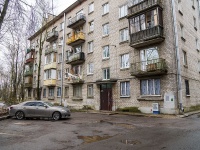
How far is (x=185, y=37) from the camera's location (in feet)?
61.8

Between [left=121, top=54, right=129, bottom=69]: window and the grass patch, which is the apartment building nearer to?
[left=121, top=54, right=129, bottom=69]: window


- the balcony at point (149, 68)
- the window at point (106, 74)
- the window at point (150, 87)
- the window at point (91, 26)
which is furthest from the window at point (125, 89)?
the window at point (91, 26)

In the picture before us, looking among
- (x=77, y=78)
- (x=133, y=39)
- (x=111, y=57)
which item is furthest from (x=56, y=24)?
(x=133, y=39)

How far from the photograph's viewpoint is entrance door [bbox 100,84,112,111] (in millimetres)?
20312

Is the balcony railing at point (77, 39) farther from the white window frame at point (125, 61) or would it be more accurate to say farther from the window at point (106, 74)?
the white window frame at point (125, 61)

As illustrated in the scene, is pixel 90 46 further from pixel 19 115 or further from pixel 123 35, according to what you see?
pixel 19 115

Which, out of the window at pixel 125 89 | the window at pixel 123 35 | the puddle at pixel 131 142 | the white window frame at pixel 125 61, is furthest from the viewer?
the window at pixel 123 35

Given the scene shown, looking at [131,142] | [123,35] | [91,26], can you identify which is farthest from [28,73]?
[131,142]

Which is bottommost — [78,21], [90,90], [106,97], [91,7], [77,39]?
[106,97]

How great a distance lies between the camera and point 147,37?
16.2 meters

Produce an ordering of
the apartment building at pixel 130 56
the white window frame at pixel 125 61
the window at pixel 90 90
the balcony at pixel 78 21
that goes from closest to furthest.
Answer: the apartment building at pixel 130 56
the white window frame at pixel 125 61
the window at pixel 90 90
the balcony at pixel 78 21

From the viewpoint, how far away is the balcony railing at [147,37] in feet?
51.5

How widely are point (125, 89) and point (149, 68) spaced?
4056 mm

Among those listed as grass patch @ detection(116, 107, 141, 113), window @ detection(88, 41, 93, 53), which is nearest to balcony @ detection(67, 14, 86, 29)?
window @ detection(88, 41, 93, 53)
